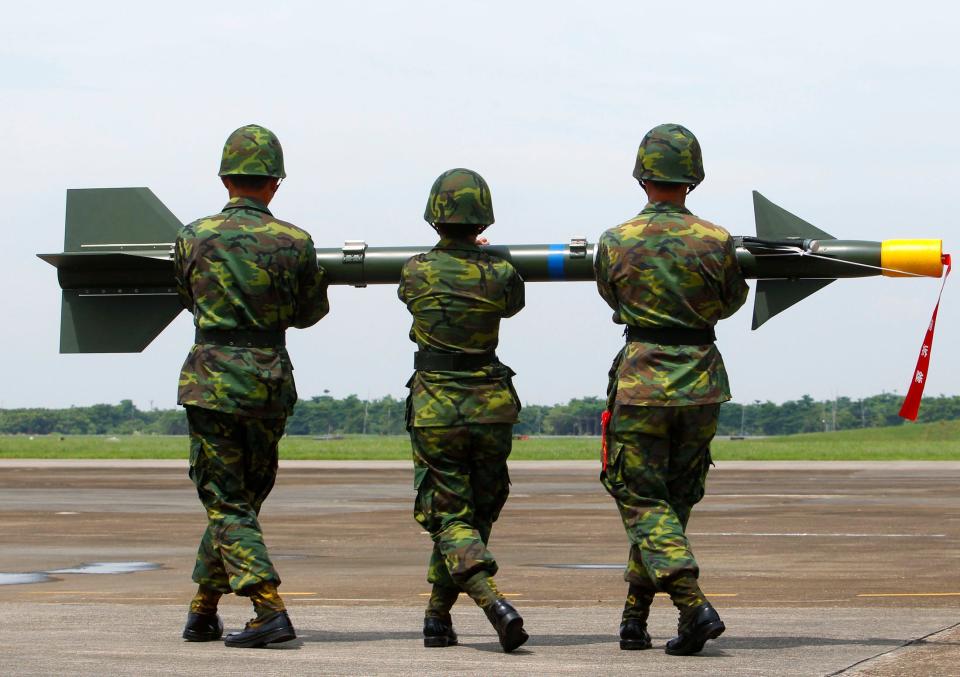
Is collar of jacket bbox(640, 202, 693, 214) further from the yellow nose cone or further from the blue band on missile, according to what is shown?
the yellow nose cone

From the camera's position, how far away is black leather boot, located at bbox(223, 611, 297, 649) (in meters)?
7.87

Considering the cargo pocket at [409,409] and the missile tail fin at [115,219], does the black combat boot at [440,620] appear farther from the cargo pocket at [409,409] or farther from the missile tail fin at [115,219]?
the missile tail fin at [115,219]

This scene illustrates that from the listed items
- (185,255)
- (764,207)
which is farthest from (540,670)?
(764,207)

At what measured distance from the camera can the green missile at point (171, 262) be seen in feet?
30.2

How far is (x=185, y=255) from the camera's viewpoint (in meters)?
8.30

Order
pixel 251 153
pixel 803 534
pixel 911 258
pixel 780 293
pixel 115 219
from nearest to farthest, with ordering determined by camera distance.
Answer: pixel 251 153 < pixel 911 258 < pixel 780 293 < pixel 115 219 < pixel 803 534

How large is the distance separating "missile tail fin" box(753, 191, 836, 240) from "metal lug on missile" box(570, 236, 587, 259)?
104cm

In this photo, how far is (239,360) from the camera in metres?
8.09

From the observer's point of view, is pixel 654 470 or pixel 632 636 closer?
pixel 632 636

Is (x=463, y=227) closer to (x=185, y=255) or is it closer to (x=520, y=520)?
(x=185, y=255)

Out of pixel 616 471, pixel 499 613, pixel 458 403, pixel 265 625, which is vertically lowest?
pixel 265 625

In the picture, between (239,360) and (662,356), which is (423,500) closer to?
(239,360)

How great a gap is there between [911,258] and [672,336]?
200 centimetres

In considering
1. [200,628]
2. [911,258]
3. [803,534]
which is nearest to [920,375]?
[911,258]
